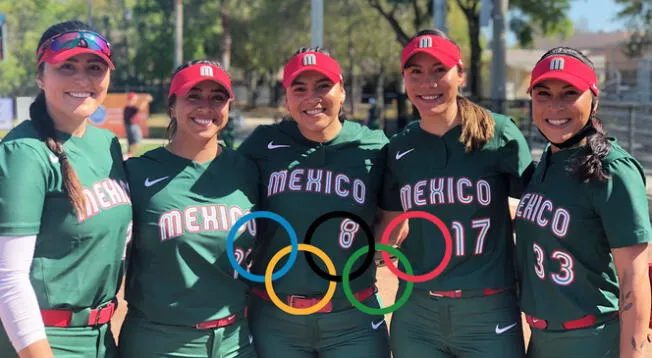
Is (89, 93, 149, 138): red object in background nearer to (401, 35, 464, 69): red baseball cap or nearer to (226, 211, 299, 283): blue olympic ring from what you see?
(226, 211, 299, 283): blue olympic ring

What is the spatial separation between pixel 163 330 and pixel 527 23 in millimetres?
24154

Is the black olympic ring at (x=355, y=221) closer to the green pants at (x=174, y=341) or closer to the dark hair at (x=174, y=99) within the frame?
the green pants at (x=174, y=341)

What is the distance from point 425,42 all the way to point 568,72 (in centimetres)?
75

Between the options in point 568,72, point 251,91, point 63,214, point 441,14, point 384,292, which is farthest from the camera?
point 251,91

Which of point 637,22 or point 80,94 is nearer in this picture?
point 80,94

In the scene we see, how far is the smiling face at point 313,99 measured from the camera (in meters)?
3.83

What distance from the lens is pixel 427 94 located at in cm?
376

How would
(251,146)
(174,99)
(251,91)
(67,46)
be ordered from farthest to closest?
(251,91) → (251,146) → (174,99) → (67,46)

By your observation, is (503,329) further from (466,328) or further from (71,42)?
(71,42)

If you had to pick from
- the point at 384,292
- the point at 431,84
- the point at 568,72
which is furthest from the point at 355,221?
the point at 384,292

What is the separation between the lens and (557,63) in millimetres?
3377

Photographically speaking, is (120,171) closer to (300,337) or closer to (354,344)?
(300,337)

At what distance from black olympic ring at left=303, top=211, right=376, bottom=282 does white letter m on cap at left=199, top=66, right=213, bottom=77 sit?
3.07 ft

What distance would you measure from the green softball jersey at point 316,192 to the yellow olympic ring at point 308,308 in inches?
1.4
